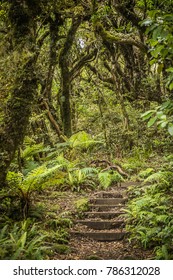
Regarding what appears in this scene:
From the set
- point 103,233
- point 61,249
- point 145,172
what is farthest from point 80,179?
point 61,249

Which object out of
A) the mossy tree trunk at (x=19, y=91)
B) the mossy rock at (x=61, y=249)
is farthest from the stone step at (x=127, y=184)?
the mossy tree trunk at (x=19, y=91)

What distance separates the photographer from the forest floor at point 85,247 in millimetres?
4832

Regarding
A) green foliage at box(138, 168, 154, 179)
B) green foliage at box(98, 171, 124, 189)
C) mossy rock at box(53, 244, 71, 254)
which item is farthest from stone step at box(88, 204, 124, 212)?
mossy rock at box(53, 244, 71, 254)

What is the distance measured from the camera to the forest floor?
4832 mm

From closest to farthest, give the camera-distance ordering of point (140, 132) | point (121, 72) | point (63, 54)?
point (63, 54)
point (140, 132)
point (121, 72)

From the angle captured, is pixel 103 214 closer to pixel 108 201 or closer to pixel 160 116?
pixel 108 201

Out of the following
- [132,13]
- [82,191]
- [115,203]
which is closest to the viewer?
[115,203]

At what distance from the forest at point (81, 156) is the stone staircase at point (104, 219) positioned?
0.02m

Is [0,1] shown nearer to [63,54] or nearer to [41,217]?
[41,217]

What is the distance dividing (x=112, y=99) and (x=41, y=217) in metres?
9.02

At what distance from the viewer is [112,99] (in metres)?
14.2

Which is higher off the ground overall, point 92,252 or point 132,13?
point 132,13

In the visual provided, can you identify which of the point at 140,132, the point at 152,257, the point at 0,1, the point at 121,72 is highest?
the point at 121,72
